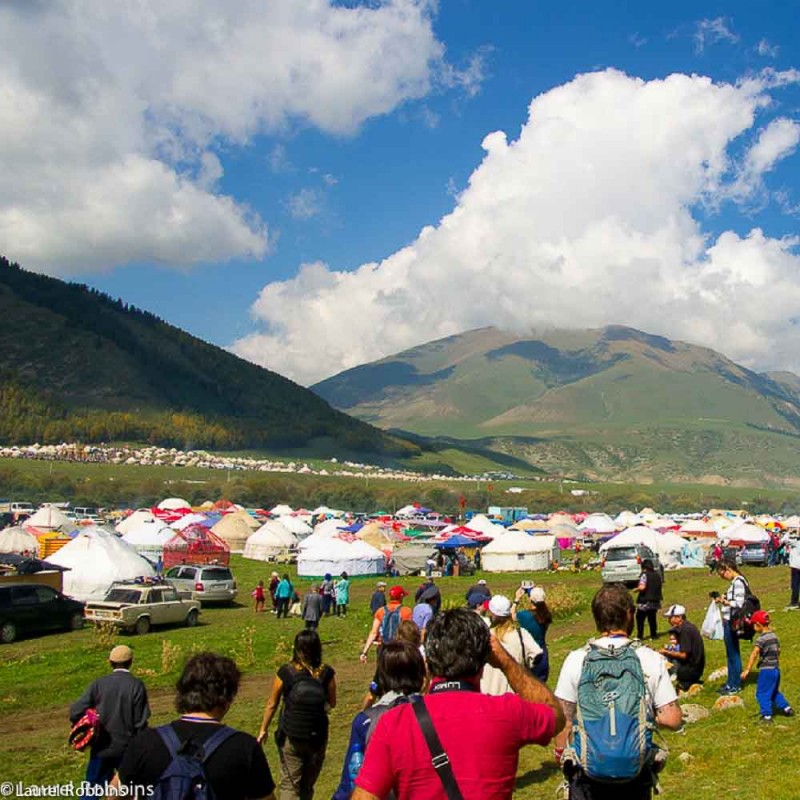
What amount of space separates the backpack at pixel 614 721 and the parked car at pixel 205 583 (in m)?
28.2

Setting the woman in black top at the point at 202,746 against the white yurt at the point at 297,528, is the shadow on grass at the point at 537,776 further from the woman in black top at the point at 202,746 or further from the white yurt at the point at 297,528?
the white yurt at the point at 297,528

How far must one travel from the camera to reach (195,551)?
160 ft

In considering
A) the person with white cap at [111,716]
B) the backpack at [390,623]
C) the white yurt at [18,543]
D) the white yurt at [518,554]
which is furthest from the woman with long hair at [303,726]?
the white yurt at [18,543]

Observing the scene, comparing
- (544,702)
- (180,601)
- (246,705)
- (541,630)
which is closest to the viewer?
(544,702)

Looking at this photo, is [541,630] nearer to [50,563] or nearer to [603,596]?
[603,596]

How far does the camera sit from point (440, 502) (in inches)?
5610

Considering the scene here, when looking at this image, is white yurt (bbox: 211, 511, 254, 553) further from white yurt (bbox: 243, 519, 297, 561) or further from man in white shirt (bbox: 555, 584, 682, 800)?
man in white shirt (bbox: 555, 584, 682, 800)

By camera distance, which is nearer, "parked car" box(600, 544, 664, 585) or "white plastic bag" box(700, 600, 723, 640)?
"white plastic bag" box(700, 600, 723, 640)

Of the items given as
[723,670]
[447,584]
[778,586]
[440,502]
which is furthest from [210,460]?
[723,670]

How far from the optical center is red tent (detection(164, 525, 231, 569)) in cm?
4813

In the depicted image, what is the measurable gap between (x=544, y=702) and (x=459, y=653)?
622 mm

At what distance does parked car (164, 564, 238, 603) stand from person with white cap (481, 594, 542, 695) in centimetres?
2550

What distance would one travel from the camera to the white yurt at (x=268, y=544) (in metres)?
56.0

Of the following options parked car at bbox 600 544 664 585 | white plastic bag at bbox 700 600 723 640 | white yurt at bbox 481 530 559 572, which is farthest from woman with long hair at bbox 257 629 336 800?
white yurt at bbox 481 530 559 572
